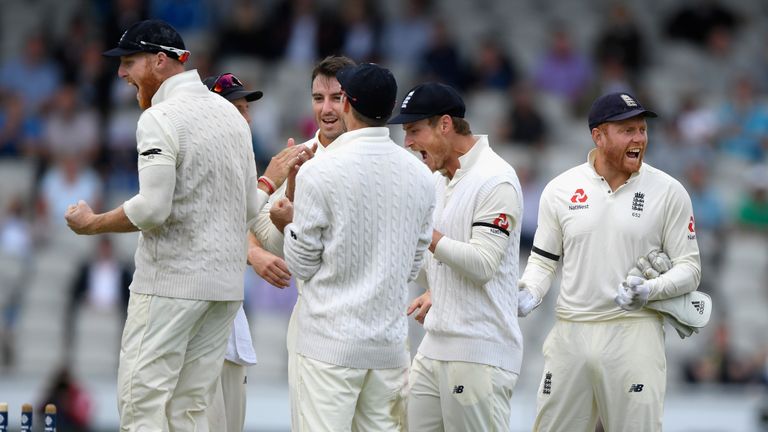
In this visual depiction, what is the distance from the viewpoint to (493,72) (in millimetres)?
17062

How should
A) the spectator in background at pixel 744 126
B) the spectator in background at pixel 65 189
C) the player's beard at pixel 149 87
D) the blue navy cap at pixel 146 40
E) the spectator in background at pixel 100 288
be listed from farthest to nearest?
the spectator in background at pixel 744 126
the spectator in background at pixel 65 189
the spectator in background at pixel 100 288
the player's beard at pixel 149 87
the blue navy cap at pixel 146 40

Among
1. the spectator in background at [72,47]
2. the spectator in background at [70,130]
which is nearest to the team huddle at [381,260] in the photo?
the spectator in background at [70,130]

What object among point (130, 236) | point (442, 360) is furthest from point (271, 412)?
point (442, 360)

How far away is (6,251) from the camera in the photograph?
1520 centimetres

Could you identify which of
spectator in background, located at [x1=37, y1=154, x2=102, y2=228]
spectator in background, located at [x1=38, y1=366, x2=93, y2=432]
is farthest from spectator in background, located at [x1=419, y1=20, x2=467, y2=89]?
spectator in background, located at [x1=38, y1=366, x2=93, y2=432]

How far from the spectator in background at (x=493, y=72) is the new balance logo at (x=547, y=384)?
31.1 feet

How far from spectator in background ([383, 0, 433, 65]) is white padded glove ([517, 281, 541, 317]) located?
9.65 m

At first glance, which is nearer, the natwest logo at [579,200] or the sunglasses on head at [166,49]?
the sunglasses on head at [166,49]

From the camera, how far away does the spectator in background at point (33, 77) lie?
16844 mm

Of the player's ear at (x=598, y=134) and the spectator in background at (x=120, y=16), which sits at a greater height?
the spectator in background at (x=120, y=16)

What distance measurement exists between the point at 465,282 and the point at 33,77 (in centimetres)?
1088

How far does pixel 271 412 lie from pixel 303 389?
A: 588 centimetres

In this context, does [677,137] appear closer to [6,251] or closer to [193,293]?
[6,251]

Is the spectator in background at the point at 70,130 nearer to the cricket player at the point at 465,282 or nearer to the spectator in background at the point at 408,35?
the spectator in background at the point at 408,35
